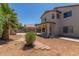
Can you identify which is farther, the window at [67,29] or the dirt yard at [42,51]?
the window at [67,29]

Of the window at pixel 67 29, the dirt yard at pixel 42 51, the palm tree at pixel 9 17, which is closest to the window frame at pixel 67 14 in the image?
the window at pixel 67 29

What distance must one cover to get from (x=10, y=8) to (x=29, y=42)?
12.6ft

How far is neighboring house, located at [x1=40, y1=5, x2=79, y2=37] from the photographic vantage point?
15.7 meters

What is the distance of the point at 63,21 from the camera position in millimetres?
17875

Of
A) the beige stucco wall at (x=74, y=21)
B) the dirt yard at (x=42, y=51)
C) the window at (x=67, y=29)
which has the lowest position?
the dirt yard at (x=42, y=51)

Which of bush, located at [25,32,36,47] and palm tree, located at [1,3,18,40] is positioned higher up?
palm tree, located at [1,3,18,40]

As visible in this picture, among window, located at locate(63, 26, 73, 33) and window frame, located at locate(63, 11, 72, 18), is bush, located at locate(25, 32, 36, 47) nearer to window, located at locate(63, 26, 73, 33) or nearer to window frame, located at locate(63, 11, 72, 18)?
window, located at locate(63, 26, 73, 33)

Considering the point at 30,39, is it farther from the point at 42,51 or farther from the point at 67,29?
the point at 67,29

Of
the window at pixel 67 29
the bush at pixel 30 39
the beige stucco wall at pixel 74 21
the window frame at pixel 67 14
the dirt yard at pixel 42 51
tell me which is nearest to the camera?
the dirt yard at pixel 42 51

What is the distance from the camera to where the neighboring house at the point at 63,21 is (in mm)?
15671

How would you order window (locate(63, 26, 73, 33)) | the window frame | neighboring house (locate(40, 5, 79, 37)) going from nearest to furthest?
neighboring house (locate(40, 5, 79, 37)) < window (locate(63, 26, 73, 33)) < the window frame

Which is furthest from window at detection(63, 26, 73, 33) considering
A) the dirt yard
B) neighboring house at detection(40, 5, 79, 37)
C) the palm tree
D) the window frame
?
the dirt yard

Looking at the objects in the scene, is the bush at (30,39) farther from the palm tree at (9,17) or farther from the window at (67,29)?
the window at (67,29)

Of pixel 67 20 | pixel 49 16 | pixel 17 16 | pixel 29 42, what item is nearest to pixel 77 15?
pixel 67 20
